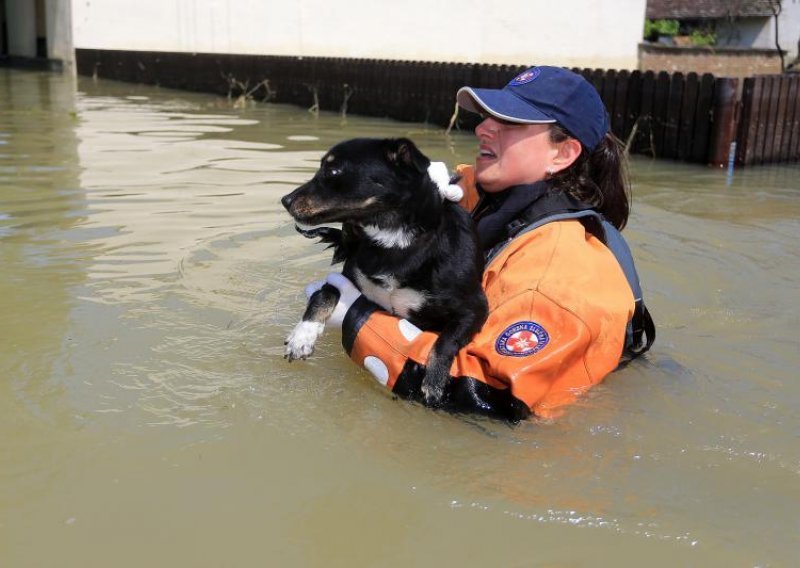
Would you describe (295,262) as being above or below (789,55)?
below

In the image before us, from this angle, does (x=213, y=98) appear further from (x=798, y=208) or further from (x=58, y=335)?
(x=58, y=335)

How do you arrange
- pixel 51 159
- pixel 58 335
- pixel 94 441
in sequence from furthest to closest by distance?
pixel 51 159, pixel 58 335, pixel 94 441

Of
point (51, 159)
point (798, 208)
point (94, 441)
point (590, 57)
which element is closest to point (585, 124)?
point (94, 441)

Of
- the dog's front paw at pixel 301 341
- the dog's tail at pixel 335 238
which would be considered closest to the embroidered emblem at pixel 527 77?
the dog's tail at pixel 335 238

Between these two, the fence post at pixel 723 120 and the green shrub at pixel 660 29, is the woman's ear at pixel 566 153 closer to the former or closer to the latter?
the fence post at pixel 723 120

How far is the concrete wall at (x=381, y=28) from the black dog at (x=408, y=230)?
21.7m

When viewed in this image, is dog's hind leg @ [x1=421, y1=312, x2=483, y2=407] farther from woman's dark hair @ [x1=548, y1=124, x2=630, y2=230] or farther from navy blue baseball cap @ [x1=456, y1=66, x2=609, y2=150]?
navy blue baseball cap @ [x1=456, y1=66, x2=609, y2=150]

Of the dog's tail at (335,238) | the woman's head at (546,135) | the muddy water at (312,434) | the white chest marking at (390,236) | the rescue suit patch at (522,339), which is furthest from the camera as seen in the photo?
the dog's tail at (335,238)

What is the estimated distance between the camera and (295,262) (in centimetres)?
562

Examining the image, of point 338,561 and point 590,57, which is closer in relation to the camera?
point 338,561

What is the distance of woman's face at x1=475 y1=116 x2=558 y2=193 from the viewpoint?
3443 millimetres

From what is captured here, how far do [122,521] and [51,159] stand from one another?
7100 millimetres

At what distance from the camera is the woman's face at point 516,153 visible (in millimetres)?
3443

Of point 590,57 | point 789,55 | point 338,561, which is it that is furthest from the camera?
point 789,55
